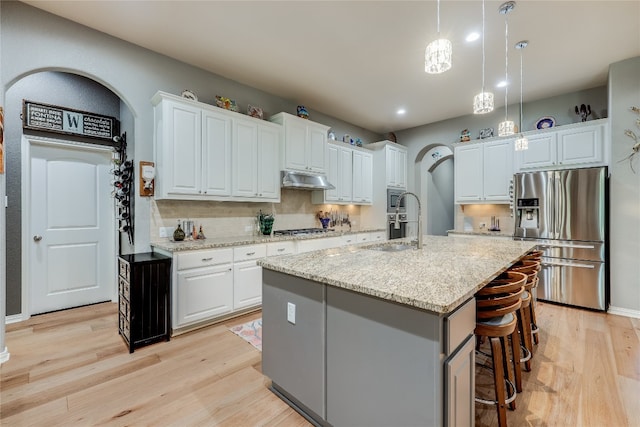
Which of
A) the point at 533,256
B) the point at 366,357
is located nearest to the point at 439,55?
the point at 366,357

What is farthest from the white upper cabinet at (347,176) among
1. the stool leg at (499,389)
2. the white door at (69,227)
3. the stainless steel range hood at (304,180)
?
the stool leg at (499,389)

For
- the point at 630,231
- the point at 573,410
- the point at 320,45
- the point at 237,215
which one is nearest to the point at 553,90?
the point at 630,231

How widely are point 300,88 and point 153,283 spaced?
3.15 meters

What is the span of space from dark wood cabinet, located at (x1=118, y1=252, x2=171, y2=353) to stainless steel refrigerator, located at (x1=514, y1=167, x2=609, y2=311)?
455 cm

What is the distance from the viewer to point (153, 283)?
2654 millimetres

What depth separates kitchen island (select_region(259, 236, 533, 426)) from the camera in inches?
46.9

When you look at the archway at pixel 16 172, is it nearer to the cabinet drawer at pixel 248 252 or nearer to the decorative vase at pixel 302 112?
the cabinet drawer at pixel 248 252

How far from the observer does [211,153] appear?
334 cm

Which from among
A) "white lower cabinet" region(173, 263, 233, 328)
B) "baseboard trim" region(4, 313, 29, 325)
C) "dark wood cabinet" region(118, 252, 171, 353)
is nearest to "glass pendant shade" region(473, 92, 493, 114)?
"white lower cabinet" region(173, 263, 233, 328)

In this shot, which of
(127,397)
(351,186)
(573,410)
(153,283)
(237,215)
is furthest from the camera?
(351,186)

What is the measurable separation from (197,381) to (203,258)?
1187 millimetres

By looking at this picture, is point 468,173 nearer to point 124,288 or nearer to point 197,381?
point 197,381

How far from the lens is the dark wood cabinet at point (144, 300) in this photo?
254 centimetres

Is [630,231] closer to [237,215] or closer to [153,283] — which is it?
[237,215]
